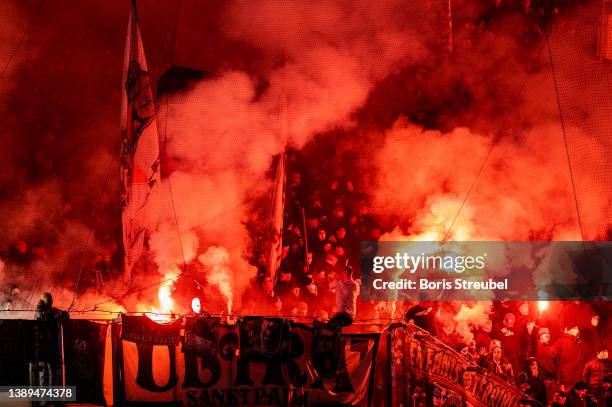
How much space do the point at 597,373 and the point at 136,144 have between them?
5.98 m

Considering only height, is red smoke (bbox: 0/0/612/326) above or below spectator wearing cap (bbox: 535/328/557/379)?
above

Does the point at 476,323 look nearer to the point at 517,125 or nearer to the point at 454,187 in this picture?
the point at 454,187

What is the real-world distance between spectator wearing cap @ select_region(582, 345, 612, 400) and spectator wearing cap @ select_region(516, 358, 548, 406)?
54 cm

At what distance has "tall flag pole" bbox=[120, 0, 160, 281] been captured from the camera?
7711 mm

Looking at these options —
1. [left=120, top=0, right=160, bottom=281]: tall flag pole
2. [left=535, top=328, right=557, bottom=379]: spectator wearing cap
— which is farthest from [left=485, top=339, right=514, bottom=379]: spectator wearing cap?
[left=120, top=0, right=160, bottom=281]: tall flag pole

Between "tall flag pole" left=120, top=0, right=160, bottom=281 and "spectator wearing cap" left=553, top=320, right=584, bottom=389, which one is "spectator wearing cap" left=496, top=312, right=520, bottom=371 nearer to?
"spectator wearing cap" left=553, top=320, right=584, bottom=389

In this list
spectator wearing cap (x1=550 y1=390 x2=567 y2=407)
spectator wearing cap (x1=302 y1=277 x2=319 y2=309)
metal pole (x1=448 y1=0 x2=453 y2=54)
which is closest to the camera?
spectator wearing cap (x1=550 y1=390 x2=567 y2=407)

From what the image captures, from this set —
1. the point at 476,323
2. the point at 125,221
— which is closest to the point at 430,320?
the point at 476,323

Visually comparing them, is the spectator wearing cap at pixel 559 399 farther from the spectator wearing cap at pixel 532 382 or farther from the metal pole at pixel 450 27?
the metal pole at pixel 450 27

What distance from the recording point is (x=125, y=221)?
776cm

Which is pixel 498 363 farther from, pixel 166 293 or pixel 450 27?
pixel 450 27

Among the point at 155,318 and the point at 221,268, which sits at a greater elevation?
the point at 221,268

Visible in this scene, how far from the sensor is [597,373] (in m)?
8.53

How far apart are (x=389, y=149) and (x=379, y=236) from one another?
4.02 ft
